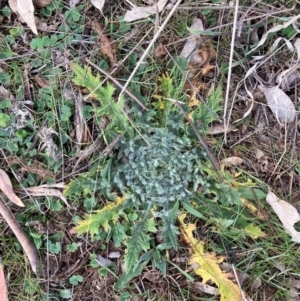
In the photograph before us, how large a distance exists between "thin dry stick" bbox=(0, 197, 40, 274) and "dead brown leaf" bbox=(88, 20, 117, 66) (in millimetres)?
679

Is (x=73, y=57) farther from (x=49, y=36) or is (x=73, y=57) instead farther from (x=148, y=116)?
(x=148, y=116)

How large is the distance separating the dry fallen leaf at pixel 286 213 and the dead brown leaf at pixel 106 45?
763 mm

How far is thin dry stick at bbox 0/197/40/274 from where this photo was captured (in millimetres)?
1875

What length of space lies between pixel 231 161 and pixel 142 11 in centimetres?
64

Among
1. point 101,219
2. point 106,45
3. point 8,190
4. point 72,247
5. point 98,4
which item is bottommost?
point 72,247

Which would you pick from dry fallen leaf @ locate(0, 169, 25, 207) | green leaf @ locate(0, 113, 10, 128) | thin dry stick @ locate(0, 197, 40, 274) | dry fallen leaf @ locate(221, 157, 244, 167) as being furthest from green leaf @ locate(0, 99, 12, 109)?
dry fallen leaf @ locate(221, 157, 244, 167)

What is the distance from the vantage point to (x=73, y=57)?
191 cm

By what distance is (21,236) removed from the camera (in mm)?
1875

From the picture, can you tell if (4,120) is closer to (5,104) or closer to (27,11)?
(5,104)

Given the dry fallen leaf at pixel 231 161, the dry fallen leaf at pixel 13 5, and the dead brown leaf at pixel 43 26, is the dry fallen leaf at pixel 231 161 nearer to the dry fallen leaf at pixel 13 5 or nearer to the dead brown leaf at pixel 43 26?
the dead brown leaf at pixel 43 26

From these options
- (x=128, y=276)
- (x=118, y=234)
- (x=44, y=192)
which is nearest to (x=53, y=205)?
(x=44, y=192)

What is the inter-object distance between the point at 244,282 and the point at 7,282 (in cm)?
88

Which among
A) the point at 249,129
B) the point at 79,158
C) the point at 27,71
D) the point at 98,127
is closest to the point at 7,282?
the point at 79,158

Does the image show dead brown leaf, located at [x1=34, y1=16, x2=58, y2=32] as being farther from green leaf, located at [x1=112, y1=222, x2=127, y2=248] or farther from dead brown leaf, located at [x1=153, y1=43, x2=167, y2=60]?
green leaf, located at [x1=112, y1=222, x2=127, y2=248]
